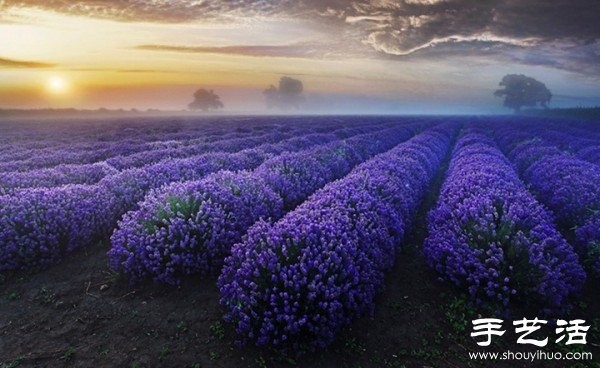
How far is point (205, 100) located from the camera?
136 metres

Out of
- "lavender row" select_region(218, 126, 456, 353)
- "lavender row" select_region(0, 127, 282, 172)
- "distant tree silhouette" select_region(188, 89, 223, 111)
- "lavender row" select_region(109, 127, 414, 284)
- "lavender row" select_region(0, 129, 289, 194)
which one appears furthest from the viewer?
"distant tree silhouette" select_region(188, 89, 223, 111)

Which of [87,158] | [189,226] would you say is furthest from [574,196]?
[87,158]

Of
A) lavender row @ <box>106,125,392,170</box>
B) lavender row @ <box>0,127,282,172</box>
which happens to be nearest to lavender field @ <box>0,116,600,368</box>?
lavender row @ <box>106,125,392,170</box>

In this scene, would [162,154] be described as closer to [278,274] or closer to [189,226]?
[189,226]

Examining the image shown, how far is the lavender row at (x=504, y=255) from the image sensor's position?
13.5 ft

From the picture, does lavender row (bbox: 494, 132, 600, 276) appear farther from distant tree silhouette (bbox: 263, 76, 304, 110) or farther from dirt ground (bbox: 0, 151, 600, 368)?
distant tree silhouette (bbox: 263, 76, 304, 110)

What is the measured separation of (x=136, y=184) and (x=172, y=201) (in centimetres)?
287

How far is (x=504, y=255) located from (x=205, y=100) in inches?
5544

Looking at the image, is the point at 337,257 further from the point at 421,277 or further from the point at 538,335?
the point at 538,335

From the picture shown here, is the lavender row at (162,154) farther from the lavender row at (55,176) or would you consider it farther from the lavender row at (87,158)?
the lavender row at (55,176)

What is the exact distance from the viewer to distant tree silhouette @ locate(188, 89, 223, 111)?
136000 millimetres

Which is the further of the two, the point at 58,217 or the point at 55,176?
the point at 55,176

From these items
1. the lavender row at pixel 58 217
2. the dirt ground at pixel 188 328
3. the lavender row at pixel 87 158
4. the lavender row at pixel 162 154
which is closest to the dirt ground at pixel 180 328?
the dirt ground at pixel 188 328

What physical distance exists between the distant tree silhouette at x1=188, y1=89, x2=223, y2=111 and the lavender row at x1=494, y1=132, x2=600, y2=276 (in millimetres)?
136148
